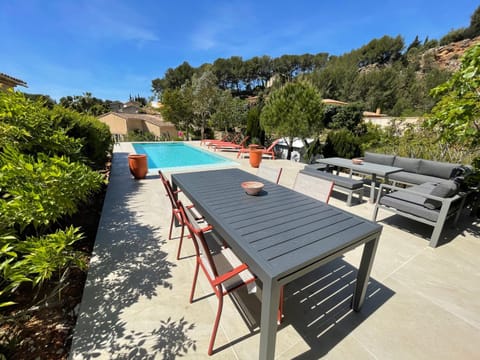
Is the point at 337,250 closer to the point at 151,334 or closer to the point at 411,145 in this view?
the point at 151,334

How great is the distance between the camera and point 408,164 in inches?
189

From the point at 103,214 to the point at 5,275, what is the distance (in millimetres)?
2898

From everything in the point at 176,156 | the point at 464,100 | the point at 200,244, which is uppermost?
the point at 464,100

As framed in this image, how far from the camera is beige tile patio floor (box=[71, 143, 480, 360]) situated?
1.45 metres

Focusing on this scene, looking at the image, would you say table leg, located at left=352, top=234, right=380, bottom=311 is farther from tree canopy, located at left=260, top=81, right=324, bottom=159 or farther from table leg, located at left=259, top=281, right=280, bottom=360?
tree canopy, located at left=260, top=81, right=324, bottom=159

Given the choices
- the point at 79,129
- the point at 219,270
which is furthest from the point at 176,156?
the point at 219,270

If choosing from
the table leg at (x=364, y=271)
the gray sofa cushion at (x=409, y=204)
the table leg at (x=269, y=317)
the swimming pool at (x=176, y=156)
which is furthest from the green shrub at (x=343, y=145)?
the table leg at (x=269, y=317)

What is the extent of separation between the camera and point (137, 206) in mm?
3920

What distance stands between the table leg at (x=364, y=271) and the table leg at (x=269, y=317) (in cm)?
97

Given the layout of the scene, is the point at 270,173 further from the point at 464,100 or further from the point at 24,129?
the point at 24,129

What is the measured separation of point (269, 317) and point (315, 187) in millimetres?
1666

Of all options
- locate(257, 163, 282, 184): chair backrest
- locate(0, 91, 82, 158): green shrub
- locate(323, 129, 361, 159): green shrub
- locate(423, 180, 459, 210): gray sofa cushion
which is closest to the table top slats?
locate(257, 163, 282, 184): chair backrest

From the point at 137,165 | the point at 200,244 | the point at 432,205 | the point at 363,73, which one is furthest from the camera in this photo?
the point at 363,73

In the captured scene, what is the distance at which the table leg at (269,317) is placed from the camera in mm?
1063
